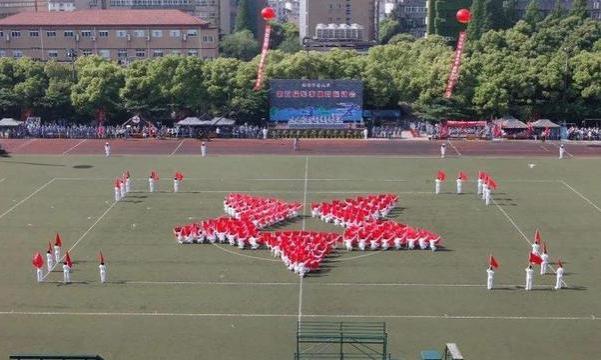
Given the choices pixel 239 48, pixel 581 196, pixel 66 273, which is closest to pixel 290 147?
pixel 581 196

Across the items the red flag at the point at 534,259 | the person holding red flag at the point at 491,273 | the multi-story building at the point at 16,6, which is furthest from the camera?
the multi-story building at the point at 16,6

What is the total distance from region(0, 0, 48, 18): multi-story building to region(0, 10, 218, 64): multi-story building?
42.1 metres

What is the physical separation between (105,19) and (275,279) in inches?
2978

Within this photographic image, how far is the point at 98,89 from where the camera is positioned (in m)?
63.2

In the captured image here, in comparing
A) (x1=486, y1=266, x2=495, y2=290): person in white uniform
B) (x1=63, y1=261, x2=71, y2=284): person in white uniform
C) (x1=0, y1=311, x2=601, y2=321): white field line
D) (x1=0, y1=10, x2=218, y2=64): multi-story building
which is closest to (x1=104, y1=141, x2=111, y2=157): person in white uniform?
(x1=63, y1=261, x2=71, y2=284): person in white uniform

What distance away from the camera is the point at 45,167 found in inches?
1948

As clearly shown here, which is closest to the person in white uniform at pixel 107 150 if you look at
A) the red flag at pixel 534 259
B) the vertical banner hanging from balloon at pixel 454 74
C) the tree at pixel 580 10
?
the vertical banner hanging from balloon at pixel 454 74

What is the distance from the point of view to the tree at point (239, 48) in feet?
371

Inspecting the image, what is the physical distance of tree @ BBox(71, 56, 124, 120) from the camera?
2494 inches

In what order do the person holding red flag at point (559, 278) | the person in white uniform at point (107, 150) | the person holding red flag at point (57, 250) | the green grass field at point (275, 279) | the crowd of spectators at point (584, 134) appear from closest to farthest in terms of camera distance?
Answer: the green grass field at point (275, 279), the person holding red flag at point (559, 278), the person holding red flag at point (57, 250), the person in white uniform at point (107, 150), the crowd of spectators at point (584, 134)

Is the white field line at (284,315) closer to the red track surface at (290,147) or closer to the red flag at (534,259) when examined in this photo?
the red flag at (534,259)

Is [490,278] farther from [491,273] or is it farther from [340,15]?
[340,15]

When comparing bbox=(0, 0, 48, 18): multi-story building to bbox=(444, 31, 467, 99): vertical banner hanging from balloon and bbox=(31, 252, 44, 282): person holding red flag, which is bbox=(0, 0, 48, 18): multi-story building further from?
bbox=(31, 252, 44, 282): person holding red flag

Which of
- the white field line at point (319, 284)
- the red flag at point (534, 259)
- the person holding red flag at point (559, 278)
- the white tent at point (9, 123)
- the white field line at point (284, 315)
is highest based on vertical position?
the white tent at point (9, 123)
